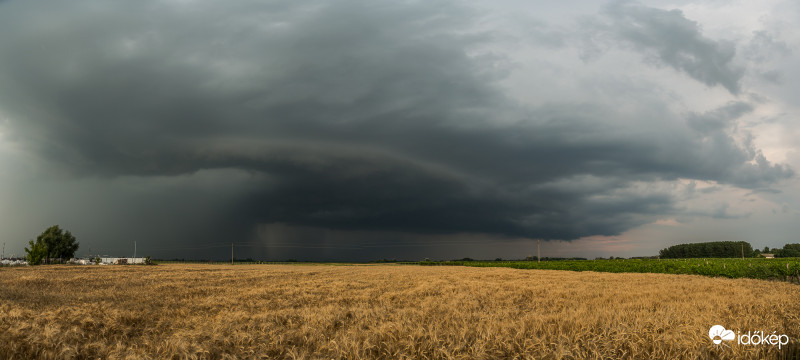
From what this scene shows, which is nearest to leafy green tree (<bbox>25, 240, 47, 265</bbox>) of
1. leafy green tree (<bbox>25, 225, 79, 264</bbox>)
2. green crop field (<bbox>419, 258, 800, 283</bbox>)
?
leafy green tree (<bbox>25, 225, 79, 264</bbox>)

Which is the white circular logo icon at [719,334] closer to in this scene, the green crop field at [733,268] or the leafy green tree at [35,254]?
the green crop field at [733,268]

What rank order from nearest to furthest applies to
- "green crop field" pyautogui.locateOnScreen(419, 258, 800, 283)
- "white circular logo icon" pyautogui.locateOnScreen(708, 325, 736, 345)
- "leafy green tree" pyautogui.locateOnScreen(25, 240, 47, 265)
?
"white circular logo icon" pyautogui.locateOnScreen(708, 325, 736, 345), "green crop field" pyautogui.locateOnScreen(419, 258, 800, 283), "leafy green tree" pyautogui.locateOnScreen(25, 240, 47, 265)

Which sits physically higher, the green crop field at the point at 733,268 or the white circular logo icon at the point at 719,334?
the white circular logo icon at the point at 719,334

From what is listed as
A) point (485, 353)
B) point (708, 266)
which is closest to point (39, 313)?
point (485, 353)

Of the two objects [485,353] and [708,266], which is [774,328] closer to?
[485,353]

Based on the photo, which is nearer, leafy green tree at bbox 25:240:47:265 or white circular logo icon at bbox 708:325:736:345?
white circular logo icon at bbox 708:325:736:345

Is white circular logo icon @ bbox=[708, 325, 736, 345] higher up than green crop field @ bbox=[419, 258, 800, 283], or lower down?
higher up

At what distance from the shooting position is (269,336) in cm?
818
